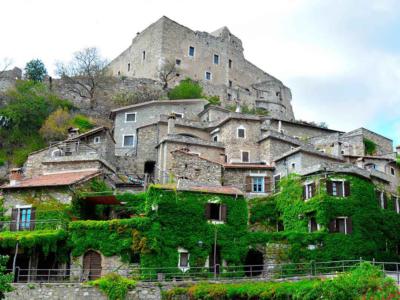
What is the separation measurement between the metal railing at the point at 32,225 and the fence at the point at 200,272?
2791 mm

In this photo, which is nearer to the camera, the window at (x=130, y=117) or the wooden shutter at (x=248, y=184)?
the wooden shutter at (x=248, y=184)

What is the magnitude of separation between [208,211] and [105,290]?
9216 mm

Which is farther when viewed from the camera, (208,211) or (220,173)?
(220,173)

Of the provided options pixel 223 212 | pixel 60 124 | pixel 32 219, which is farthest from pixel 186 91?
pixel 32 219

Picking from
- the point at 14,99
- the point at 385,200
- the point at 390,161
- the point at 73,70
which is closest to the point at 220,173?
the point at 385,200

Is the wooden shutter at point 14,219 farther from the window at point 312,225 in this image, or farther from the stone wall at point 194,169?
the window at point 312,225

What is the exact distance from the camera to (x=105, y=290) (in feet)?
109

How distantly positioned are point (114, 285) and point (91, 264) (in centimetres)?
456

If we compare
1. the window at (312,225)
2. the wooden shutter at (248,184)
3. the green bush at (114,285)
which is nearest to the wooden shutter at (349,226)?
the window at (312,225)

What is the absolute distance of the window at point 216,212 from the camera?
39.2 meters

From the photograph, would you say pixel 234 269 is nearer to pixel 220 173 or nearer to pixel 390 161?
pixel 220 173

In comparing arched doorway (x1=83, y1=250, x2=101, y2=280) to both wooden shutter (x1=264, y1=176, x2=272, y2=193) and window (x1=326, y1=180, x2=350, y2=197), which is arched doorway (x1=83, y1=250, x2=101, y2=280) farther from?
window (x1=326, y1=180, x2=350, y2=197)

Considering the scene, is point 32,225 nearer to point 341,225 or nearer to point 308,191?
point 308,191

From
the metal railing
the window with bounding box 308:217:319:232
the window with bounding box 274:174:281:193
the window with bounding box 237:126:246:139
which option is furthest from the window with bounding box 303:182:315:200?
the metal railing
